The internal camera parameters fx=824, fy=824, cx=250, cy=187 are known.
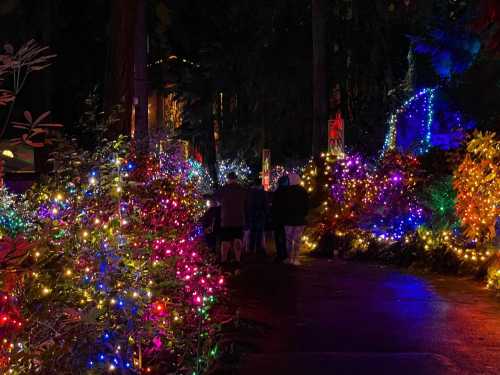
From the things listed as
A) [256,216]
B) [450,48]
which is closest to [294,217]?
[256,216]

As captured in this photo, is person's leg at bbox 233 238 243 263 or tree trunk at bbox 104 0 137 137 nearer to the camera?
tree trunk at bbox 104 0 137 137

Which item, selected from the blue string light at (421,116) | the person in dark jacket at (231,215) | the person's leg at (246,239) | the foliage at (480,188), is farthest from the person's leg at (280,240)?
the blue string light at (421,116)

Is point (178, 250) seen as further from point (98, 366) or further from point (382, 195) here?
point (382, 195)

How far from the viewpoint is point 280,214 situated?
16281 mm

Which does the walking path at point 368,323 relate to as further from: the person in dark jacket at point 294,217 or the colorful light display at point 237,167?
the colorful light display at point 237,167

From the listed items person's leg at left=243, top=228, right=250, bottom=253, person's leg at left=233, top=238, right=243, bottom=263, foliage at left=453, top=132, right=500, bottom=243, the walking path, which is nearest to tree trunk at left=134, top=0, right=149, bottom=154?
person's leg at left=233, top=238, right=243, bottom=263

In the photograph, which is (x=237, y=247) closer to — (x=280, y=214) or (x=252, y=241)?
(x=280, y=214)

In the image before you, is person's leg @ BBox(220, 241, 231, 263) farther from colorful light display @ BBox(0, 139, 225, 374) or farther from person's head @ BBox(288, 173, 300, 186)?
colorful light display @ BBox(0, 139, 225, 374)

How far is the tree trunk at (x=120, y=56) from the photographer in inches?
472

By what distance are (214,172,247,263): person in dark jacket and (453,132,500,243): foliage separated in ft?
13.2

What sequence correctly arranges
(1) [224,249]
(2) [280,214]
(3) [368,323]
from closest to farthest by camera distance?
(3) [368,323] < (1) [224,249] < (2) [280,214]

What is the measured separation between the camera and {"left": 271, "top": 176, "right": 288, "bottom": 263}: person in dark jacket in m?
16.1

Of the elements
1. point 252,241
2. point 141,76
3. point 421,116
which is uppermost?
point 421,116

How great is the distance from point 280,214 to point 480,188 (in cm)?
445
